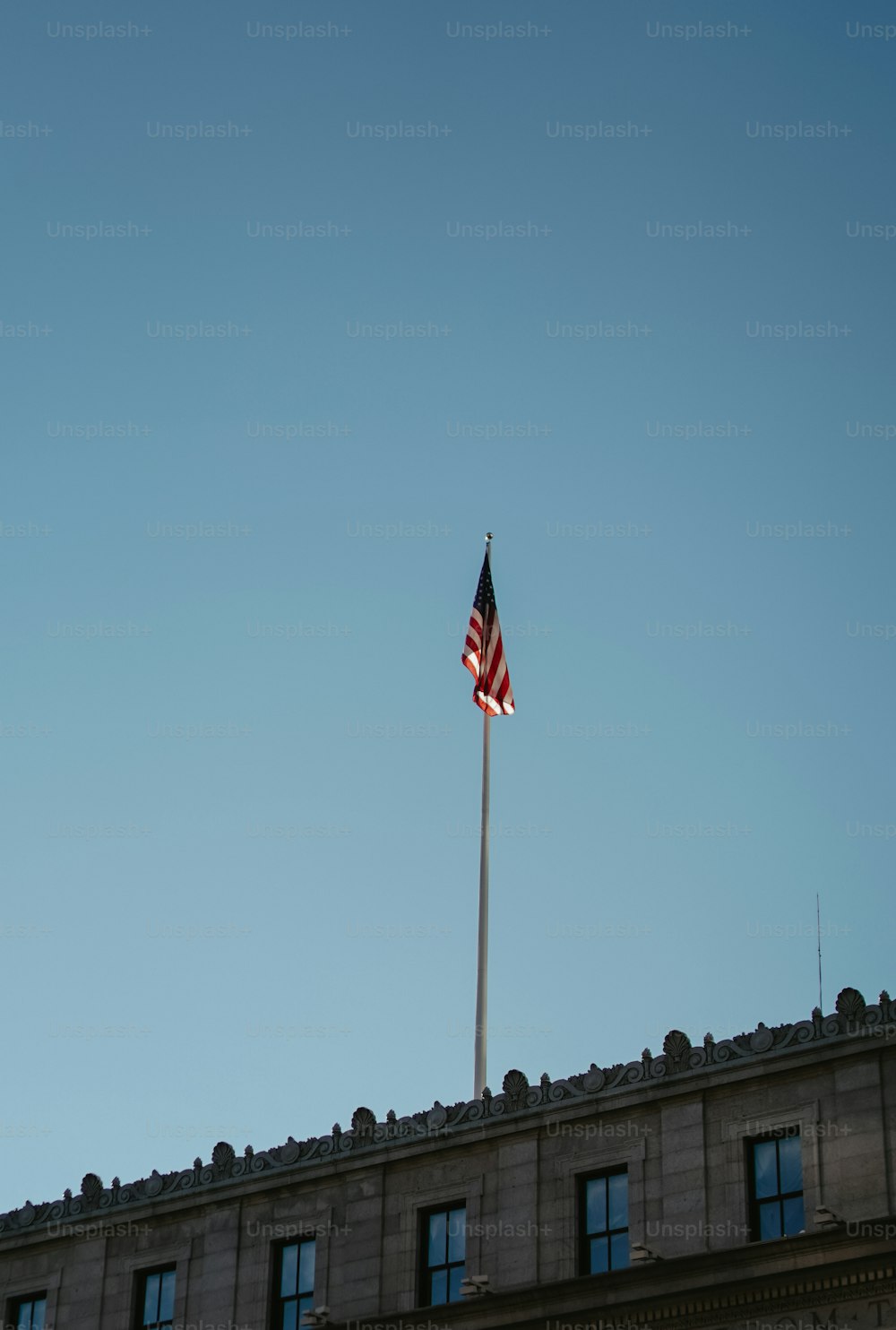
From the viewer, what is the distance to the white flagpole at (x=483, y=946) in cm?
5350

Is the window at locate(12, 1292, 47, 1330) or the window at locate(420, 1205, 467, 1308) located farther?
the window at locate(12, 1292, 47, 1330)

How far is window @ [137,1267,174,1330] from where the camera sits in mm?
52812

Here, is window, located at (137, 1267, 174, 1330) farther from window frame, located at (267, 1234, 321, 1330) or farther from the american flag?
the american flag

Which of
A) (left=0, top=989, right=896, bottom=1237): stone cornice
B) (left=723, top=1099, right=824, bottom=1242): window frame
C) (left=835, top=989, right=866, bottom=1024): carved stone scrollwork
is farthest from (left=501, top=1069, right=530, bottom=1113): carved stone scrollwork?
(left=835, top=989, right=866, bottom=1024): carved stone scrollwork

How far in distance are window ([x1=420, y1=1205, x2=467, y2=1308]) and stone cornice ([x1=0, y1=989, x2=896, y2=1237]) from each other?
1633mm

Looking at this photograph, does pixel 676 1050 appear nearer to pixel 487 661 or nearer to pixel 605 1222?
pixel 605 1222

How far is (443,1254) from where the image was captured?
49500mm

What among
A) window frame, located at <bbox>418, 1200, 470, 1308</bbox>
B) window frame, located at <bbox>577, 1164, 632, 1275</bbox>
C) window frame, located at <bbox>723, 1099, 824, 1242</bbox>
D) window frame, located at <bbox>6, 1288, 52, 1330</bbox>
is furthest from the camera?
window frame, located at <bbox>6, 1288, 52, 1330</bbox>

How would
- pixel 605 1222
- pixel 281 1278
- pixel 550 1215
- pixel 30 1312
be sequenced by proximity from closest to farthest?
pixel 605 1222
pixel 550 1215
pixel 281 1278
pixel 30 1312

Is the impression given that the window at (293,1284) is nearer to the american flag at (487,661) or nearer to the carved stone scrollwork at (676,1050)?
the carved stone scrollwork at (676,1050)

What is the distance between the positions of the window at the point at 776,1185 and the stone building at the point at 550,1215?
0.04 meters

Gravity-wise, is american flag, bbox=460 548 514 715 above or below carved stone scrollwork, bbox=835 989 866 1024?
above

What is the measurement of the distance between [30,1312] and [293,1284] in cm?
740

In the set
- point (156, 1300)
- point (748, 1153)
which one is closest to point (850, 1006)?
point (748, 1153)
